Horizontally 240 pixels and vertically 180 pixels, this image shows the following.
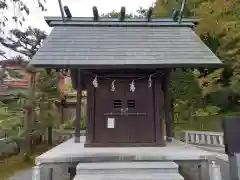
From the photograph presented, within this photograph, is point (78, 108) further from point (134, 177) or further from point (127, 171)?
point (134, 177)

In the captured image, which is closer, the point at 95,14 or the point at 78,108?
the point at 78,108

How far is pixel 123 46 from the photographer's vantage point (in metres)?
6.54

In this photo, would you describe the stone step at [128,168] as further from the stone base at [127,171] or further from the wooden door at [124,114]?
the wooden door at [124,114]

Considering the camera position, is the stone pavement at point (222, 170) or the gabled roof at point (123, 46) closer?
the gabled roof at point (123, 46)

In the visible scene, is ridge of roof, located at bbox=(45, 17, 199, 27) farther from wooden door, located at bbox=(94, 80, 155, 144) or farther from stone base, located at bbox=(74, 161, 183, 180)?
stone base, located at bbox=(74, 161, 183, 180)

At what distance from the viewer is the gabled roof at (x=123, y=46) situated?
18.8 ft

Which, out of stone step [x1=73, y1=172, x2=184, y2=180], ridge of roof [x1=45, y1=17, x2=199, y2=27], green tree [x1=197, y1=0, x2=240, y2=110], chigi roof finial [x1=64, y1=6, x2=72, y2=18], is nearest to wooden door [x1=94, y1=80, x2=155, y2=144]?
stone step [x1=73, y1=172, x2=184, y2=180]

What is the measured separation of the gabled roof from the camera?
226 inches

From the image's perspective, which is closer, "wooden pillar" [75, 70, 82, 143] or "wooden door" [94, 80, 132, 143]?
"wooden door" [94, 80, 132, 143]

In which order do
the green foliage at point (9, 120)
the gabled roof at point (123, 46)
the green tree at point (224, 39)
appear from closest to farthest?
the gabled roof at point (123, 46)
the green tree at point (224, 39)
the green foliage at point (9, 120)

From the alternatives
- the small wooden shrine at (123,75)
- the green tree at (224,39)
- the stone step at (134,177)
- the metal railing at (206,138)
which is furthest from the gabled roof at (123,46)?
the metal railing at (206,138)

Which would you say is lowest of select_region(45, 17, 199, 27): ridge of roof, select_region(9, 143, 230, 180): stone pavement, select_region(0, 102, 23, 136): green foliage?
select_region(9, 143, 230, 180): stone pavement

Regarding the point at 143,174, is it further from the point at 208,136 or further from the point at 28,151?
the point at 28,151

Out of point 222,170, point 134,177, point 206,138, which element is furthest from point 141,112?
point 206,138
